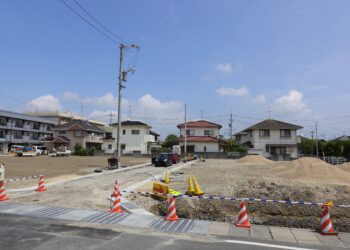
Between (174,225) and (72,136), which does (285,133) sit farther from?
(174,225)

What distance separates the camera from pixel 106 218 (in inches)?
316

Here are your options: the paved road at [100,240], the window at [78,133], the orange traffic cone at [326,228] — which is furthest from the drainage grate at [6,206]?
the window at [78,133]

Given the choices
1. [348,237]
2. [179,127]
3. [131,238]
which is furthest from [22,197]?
[179,127]

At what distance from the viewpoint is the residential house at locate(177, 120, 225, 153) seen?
169ft

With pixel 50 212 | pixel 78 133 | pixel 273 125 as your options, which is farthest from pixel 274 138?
pixel 50 212

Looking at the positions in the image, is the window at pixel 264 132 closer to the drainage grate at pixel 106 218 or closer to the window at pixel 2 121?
the drainage grate at pixel 106 218

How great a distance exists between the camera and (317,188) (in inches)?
505

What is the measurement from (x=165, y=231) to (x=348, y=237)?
4.41 metres

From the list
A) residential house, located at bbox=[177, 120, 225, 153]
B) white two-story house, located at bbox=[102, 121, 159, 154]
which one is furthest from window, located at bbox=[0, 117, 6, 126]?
residential house, located at bbox=[177, 120, 225, 153]

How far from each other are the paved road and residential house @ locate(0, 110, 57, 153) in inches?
2172

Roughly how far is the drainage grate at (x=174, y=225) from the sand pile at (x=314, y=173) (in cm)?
1137

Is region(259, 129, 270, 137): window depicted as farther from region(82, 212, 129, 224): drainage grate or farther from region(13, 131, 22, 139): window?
region(13, 131, 22, 139): window

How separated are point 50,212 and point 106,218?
6.50 ft

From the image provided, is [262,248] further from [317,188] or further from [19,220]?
[317,188]
